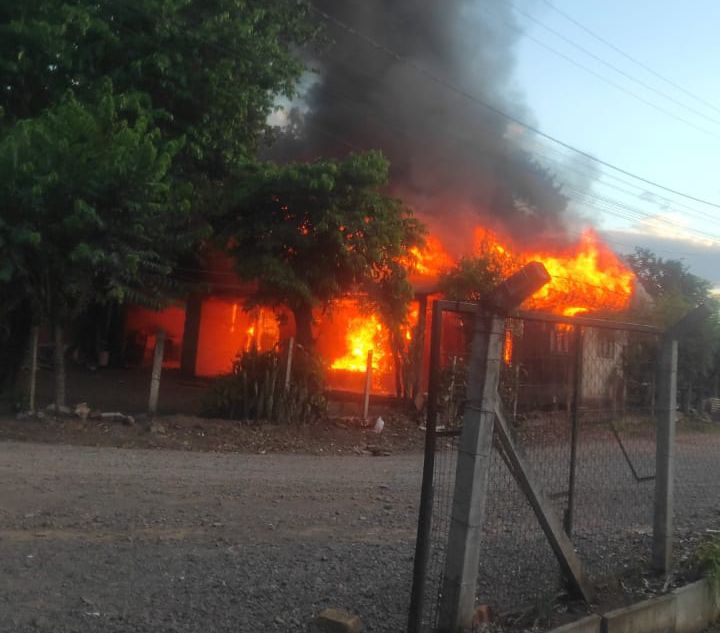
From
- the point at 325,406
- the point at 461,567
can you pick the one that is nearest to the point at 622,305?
the point at 325,406

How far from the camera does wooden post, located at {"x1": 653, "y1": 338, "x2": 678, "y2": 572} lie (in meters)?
4.89

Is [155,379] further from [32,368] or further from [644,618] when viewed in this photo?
[644,618]

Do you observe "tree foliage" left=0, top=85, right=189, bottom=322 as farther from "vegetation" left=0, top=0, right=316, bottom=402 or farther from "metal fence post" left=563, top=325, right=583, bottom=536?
"metal fence post" left=563, top=325, right=583, bottom=536

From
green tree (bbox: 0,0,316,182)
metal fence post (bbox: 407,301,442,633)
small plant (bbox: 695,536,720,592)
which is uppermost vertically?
green tree (bbox: 0,0,316,182)

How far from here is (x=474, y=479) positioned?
11.3 feet

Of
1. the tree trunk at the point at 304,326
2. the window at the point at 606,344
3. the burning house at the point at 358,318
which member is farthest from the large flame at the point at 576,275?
the window at the point at 606,344

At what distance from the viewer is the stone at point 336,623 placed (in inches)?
143

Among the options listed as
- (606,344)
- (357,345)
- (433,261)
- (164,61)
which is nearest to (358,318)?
(357,345)

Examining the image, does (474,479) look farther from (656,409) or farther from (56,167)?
(56,167)

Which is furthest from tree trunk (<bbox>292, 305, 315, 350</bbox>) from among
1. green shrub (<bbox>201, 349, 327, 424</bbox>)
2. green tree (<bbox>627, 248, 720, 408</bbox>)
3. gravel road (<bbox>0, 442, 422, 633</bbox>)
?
green tree (<bbox>627, 248, 720, 408</bbox>)

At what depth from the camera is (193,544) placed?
5.18 metres

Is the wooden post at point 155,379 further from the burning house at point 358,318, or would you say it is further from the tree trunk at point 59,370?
the burning house at point 358,318

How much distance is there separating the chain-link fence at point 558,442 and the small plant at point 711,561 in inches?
15.0

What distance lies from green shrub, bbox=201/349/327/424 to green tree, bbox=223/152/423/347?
4.08ft
